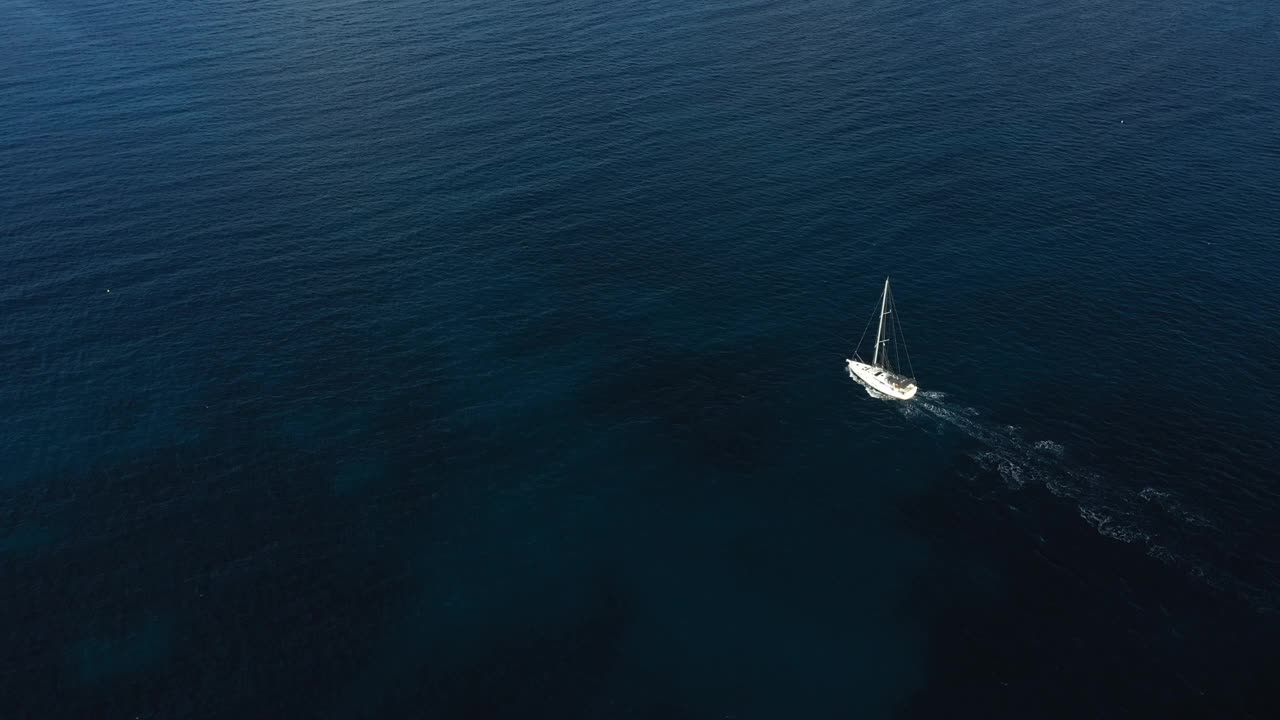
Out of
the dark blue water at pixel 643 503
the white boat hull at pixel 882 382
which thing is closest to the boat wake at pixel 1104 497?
the dark blue water at pixel 643 503

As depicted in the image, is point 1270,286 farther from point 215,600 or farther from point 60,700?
point 60,700

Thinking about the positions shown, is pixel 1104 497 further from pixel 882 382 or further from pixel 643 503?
pixel 643 503

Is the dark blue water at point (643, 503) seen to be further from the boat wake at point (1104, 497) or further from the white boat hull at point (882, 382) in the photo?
the white boat hull at point (882, 382)

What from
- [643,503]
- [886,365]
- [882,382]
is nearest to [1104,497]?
[882,382]

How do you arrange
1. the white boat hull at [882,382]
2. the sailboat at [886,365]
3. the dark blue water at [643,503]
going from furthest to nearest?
the sailboat at [886,365] < the white boat hull at [882,382] < the dark blue water at [643,503]

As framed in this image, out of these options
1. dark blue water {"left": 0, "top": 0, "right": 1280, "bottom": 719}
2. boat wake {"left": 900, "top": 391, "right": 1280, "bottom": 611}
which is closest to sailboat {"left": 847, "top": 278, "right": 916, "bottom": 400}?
dark blue water {"left": 0, "top": 0, "right": 1280, "bottom": 719}

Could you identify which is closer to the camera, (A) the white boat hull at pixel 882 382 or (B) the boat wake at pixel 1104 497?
(B) the boat wake at pixel 1104 497

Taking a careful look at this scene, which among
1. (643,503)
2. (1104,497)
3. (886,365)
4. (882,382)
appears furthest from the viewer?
(886,365)

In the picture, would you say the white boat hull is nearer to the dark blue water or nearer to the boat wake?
the dark blue water
